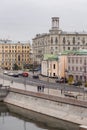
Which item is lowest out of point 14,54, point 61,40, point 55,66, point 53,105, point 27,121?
point 27,121

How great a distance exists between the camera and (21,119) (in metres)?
67.8

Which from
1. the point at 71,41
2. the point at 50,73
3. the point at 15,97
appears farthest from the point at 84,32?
the point at 15,97

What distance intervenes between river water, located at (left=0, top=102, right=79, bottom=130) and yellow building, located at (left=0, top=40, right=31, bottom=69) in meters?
97.3

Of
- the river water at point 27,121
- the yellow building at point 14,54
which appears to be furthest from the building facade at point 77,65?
the yellow building at point 14,54

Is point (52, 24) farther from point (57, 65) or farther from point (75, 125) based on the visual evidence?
point (75, 125)

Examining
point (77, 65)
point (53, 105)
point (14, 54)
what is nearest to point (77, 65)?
point (77, 65)

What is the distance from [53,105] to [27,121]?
14.8 feet

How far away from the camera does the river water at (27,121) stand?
59.3 metres

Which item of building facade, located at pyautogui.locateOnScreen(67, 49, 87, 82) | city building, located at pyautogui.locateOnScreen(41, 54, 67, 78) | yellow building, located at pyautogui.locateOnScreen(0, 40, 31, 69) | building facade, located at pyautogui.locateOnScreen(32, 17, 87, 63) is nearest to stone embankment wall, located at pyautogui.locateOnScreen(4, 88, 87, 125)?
building facade, located at pyautogui.locateOnScreen(67, 49, 87, 82)

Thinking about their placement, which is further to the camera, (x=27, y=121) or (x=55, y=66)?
(x=55, y=66)

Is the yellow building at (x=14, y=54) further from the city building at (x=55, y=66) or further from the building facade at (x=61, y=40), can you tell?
the city building at (x=55, y=66)

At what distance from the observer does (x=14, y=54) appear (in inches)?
6914

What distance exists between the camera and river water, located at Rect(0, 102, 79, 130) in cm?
5931

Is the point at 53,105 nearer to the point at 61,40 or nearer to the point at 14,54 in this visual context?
the point at 61,40
